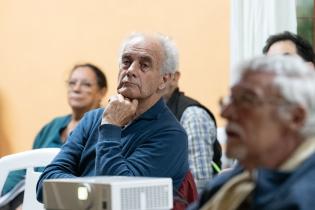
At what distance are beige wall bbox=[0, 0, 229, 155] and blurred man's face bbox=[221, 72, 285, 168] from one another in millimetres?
2835

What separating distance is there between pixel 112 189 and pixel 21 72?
3.47 metres

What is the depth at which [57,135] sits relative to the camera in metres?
4.95

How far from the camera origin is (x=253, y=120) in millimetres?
2016

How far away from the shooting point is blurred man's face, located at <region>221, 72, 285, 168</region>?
2.00 meters

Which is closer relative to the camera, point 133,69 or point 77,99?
point 133,69

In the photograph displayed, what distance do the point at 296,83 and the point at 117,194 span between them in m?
0.66

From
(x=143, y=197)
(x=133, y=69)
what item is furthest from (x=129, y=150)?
(x=143, y=197)

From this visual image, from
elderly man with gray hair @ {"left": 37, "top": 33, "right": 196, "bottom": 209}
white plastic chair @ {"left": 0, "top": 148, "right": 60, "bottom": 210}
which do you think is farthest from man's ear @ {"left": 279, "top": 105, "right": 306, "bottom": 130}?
white plastic chair @ {"left": 0, "top": 148, "right": 60, "bottom": 210}

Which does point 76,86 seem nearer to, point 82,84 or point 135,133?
point 82,84

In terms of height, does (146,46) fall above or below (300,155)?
above

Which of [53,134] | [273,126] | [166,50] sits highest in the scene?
[166,50]

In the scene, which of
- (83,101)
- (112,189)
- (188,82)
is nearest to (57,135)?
(83,101)

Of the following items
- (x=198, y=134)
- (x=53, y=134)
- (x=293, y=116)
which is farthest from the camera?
(x=53, y=134)

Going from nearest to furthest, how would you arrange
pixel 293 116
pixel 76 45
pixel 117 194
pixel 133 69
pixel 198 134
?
pixel 293 116
pixel 117 194
pixel 133 69
pixel 198 134
pixel 76 45
